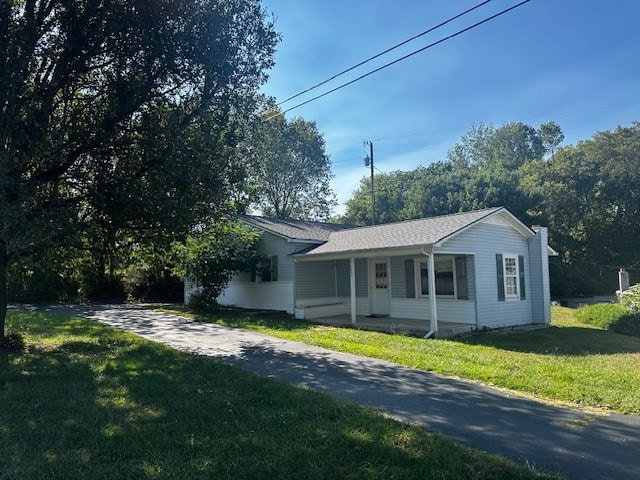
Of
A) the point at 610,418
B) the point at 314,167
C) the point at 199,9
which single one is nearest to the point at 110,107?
the point at 199,9

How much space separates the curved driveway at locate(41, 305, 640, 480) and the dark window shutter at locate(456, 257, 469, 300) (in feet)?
19.3

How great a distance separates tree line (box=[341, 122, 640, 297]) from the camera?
31078 millimetres

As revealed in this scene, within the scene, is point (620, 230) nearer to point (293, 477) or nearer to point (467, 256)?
point (467, 256)

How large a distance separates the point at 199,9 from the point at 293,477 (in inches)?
339

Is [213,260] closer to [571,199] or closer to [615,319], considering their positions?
[615,319]

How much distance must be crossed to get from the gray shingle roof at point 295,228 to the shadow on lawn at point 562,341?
7757 millimetres

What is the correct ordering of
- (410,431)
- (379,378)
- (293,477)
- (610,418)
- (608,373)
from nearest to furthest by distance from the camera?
(293,477)
(410,431)
(610,418)
(379,378)
(608,373)

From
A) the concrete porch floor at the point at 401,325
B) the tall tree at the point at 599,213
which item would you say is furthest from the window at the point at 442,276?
the tall tree at the point at 599,213

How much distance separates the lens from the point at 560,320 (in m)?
17.9

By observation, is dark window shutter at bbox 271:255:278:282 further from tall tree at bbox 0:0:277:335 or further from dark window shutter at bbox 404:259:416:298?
tall tree at bbox 0:0:277:335

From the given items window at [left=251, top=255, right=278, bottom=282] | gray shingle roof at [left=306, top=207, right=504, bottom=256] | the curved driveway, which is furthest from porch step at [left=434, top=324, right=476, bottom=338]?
window at [left=251, top=255, right=278, bottom=282]

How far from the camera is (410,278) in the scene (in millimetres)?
15461

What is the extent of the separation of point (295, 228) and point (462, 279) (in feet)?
27.2

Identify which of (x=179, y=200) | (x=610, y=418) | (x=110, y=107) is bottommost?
(x=610, y=418)
